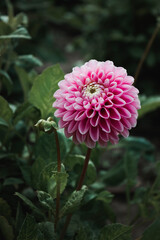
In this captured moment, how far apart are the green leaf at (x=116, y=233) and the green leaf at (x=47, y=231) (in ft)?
0.40

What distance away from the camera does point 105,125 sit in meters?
0.69

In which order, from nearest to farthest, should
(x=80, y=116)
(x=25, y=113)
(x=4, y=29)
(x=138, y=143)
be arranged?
(x=80, y=116)
(x=25, y=113)
(x=4, y=29)
(x=138, y=143)

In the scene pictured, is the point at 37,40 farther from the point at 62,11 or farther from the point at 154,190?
the point at 154,190

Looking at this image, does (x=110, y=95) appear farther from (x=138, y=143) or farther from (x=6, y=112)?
(x=138, y=143)

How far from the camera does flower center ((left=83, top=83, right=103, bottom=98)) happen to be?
2.33 feet

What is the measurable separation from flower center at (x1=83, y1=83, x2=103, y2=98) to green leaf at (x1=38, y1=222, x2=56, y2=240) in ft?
1.03

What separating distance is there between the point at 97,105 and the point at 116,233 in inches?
12.5

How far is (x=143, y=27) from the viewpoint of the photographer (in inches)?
91.8

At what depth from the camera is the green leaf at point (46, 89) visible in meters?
0.92

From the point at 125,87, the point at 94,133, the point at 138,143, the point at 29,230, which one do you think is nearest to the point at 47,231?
the point at 29,230

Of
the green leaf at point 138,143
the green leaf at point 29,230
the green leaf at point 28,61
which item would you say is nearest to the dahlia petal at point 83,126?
the green leaf at point 29,230

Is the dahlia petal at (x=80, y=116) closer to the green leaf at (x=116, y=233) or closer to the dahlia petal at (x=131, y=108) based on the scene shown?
the dahlia petal at (x=131, y=108)

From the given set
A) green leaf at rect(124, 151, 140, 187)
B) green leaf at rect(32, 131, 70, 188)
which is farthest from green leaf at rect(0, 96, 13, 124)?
green leaf at rect(124, 151, 140, 187)

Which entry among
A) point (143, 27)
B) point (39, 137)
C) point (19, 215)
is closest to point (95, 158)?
point (39, 137)
